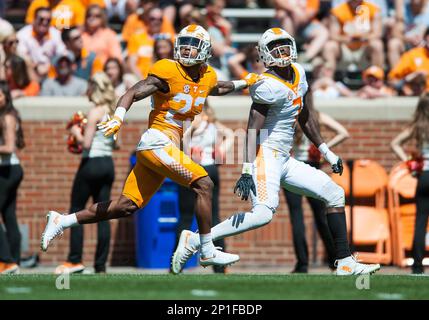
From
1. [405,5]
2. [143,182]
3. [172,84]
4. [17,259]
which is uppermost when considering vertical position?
[405,5]

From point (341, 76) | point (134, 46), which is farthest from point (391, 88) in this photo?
point (134, 46)

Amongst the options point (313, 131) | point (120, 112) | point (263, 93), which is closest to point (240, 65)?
point (313, 131)

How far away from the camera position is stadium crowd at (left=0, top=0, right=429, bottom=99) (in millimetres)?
15328

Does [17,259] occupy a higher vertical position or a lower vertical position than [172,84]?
lower

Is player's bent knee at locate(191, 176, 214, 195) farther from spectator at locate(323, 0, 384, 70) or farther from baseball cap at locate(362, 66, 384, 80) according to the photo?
spectator at locate(323, 0, 384, 70)

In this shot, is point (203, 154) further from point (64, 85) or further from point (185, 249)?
Result: point (64, 85)

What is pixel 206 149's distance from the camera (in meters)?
12.8

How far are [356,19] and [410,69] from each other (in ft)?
4.08

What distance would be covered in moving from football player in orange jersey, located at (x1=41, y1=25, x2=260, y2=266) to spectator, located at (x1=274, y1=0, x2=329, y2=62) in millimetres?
6252

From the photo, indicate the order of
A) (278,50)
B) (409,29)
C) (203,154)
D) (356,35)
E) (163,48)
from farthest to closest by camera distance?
(409,29) → (356,35) → (163,48) → (203,154) → (278,50)

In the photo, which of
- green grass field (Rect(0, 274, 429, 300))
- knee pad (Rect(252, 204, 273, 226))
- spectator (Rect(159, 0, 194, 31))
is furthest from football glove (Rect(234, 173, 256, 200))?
spectator (Rect(159, 0, 194, 31))

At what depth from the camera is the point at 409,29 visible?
16.8m
